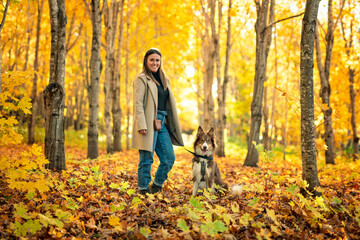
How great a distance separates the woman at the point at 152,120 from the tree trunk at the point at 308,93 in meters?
2.08

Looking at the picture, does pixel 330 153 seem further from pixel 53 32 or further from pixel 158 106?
pixel 53 32

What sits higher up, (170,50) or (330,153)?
(170,50)

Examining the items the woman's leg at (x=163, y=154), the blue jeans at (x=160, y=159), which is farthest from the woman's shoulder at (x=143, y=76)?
the woman's leg at (x=163, y=154)

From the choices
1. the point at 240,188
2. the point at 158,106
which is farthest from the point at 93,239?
Answer: the point at 240,188

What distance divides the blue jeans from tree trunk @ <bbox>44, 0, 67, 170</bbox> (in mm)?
2059

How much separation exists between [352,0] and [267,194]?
349 inches

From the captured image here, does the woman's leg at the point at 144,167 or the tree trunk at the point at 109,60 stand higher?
the tree trunk at the point at 109,60

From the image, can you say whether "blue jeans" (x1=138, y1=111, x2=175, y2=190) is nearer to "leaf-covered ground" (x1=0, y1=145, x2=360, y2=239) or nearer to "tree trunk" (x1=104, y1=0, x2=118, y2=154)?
"leaf-covered ground" (x1=0, y1=145, x2=360, y2=239)

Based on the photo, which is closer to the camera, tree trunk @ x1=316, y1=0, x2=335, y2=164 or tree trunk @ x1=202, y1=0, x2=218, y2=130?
tree trunk @ x1=316, y1=0, x2=335, y2=164

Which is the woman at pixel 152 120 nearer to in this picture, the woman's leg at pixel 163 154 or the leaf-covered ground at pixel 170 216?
the woman's leg at pixel 163 154

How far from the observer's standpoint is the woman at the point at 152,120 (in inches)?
170

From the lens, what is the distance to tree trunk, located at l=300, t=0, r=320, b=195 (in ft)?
13.5

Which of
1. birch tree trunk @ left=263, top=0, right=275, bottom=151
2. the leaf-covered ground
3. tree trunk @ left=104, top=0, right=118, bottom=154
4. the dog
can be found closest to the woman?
the dog

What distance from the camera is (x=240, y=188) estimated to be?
464 cm
